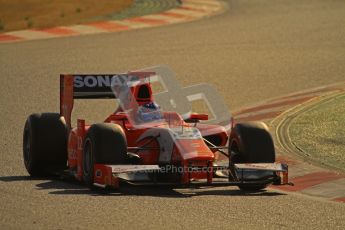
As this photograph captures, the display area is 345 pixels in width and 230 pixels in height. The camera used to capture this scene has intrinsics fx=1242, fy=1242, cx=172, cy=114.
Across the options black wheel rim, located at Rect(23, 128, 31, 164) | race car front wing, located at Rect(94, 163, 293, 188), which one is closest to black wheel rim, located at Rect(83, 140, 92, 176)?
race car front wing, located at Rect(94, 163, 293, 188)

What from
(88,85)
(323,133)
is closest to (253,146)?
(88,85)

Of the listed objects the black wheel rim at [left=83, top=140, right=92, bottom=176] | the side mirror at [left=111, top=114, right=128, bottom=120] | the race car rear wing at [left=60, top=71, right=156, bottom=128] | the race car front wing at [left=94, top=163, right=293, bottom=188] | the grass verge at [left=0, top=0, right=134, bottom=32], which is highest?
the grass verge at [left=0, top=0, right=134, bottom=32]

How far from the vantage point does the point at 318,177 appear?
52.0 feet

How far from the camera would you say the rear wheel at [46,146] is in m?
15.7

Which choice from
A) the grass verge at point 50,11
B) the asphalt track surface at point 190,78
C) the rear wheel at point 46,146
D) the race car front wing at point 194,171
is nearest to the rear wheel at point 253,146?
the race car front wing at point 194,171

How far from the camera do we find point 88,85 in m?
16.1

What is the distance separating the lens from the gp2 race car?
1412cm

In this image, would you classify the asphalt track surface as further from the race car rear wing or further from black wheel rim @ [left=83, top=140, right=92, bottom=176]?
the race car rear wing

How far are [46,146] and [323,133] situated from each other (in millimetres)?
4885

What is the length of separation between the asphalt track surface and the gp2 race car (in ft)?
0.77

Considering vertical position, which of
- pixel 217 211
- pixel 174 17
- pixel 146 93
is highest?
pixel 174 17

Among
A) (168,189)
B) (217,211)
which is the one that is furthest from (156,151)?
(217,211)

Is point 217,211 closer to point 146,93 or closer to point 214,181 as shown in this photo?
point 214,181

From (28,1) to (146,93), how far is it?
21.6m
